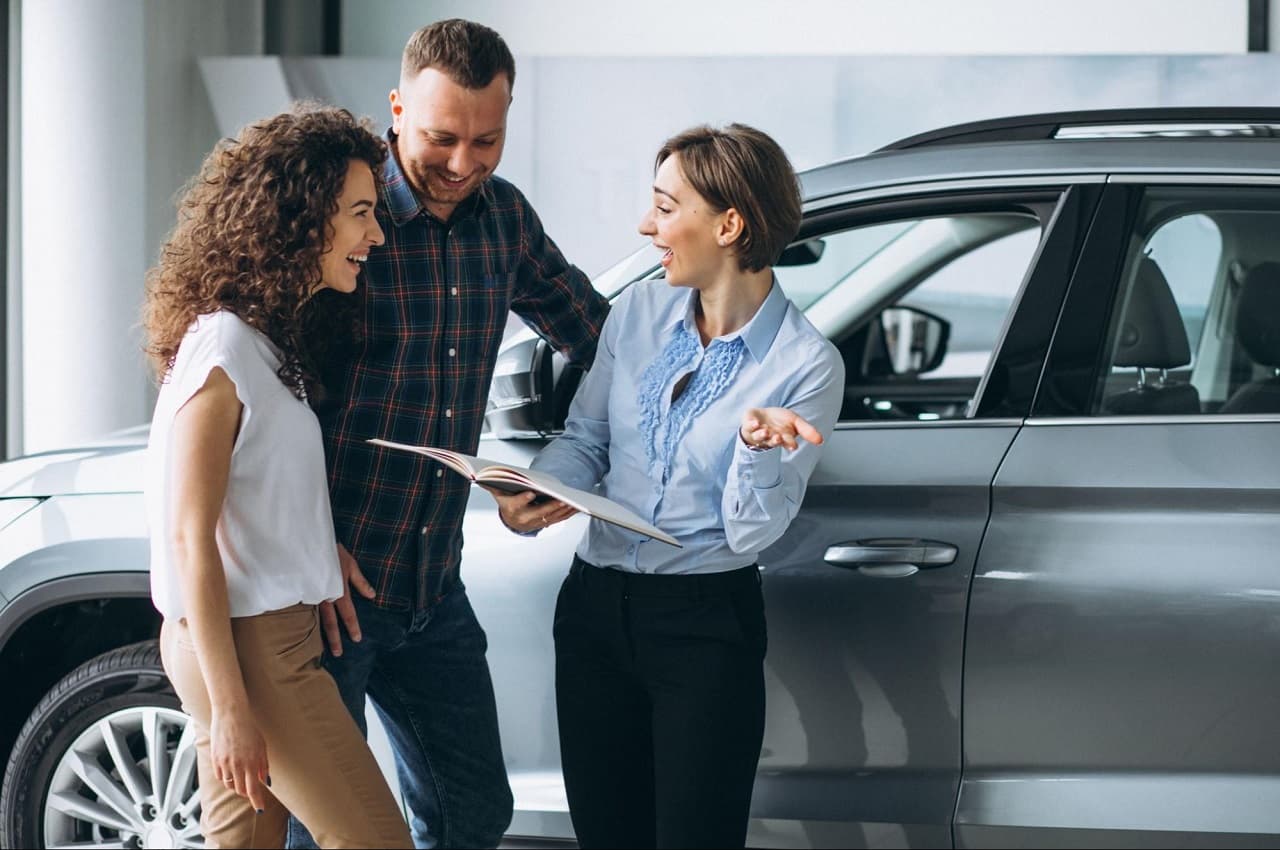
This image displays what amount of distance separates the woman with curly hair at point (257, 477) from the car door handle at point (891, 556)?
0.92 metres

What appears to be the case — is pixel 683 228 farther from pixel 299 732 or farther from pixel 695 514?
pixel 299 732

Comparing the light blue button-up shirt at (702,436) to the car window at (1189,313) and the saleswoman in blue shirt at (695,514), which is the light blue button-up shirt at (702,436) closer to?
the saleswoman in blue shirt at (695,514)

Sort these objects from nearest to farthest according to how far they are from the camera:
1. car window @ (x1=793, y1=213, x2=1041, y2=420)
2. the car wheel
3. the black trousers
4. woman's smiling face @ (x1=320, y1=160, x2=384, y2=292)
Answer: woman's smiling face @ (x1=320, y1=160, x2=384, y2=292) < the black trousers < the car wheel < car window @ (x1=793, y1=213, x2=1041, y2=420)

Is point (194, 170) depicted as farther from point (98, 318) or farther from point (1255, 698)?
point (1255, 698)

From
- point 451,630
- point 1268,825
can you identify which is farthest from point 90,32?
point 1268,825

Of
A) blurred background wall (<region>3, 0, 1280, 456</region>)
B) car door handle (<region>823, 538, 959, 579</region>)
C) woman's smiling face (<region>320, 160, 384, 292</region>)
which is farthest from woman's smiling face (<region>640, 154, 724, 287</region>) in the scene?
blurred background wall (<region>3, 0, 1280, 456</region>)

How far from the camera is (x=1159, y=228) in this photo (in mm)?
2449

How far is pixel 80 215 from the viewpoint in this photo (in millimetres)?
6148

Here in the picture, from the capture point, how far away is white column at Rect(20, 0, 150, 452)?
6066mm

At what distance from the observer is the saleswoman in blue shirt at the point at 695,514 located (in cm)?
193

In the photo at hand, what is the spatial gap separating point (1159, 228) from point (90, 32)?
5.13 metres

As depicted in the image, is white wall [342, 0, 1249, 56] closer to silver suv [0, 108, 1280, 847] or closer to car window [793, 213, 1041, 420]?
car window [793, 213, 1041, 420]

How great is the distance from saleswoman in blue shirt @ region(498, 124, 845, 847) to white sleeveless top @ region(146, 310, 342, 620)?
1.03ft

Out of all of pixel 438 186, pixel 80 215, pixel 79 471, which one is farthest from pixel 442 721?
pixel 80 215
